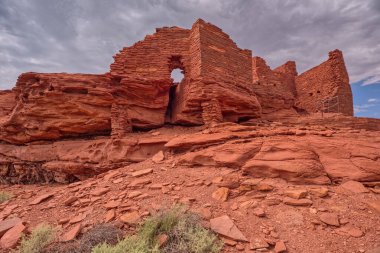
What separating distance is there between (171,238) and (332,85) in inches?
648

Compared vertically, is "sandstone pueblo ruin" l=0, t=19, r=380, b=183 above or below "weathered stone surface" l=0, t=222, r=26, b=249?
above

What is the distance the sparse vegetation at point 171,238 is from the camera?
288cm

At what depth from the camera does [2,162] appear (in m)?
9.10

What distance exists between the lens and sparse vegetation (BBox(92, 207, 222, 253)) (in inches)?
113

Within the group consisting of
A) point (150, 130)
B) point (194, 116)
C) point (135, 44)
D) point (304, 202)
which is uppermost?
point (135, 44)

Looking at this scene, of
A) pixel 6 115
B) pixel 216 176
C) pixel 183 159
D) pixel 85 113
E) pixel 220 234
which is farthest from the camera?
pixel 6 115

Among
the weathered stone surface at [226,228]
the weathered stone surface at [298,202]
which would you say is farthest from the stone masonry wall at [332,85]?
the weathered stone surface at [226,228]

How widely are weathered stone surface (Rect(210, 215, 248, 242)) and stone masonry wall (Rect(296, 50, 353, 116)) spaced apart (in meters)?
12.8

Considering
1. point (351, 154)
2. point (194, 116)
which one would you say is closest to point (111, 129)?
point (194, 116)

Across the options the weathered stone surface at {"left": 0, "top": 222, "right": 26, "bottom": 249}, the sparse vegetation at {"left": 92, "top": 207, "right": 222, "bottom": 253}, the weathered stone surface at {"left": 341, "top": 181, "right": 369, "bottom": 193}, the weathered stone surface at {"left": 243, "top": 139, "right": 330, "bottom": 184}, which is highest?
the weathered stone surface at {"left": 243, "top": 139, "right": 330, "bottom": 184}

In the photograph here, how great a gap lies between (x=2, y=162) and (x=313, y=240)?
38.7ft

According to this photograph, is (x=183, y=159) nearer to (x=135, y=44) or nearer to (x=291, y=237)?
(x=291, y=237)

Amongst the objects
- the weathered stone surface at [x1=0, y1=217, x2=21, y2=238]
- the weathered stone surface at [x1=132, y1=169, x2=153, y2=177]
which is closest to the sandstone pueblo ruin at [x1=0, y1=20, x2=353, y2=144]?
the weathered stone surface at [x1=132, y1=169, x2=153, y2=177]

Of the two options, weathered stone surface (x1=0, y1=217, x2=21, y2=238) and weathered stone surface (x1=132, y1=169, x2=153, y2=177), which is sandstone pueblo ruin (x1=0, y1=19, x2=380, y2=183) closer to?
weathered stone surface (x1=132, y1=169, x2=153, y2=177)
